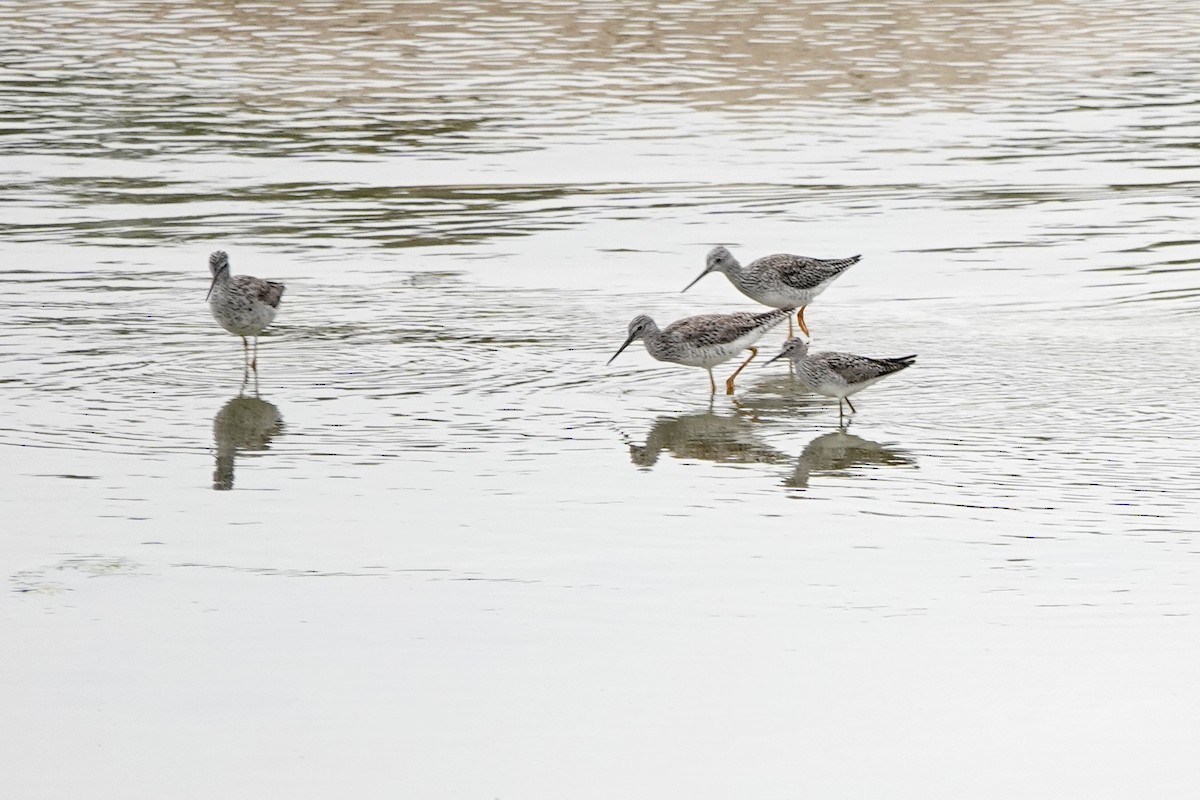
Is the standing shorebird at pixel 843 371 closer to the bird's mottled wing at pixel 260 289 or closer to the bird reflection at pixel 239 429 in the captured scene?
the bird reflection at pixel 239 429

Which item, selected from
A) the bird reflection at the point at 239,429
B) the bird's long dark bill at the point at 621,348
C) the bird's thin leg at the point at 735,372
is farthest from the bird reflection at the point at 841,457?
the bird reflection at the point at 239,429

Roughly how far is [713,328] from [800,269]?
202cm

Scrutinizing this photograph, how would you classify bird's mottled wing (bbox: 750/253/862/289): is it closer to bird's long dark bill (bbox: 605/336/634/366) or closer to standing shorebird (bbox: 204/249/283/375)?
bird's long dark bill (bbox: 605/336/634/366)

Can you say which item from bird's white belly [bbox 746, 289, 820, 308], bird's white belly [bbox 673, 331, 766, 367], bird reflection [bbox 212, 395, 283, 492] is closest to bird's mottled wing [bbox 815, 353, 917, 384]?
bird's white belly [bbox 673, 331, 766, 367]

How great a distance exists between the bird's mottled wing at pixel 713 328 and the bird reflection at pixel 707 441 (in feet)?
2.19

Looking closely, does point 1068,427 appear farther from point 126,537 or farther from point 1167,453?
point 126,537

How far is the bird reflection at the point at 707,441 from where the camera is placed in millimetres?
11562

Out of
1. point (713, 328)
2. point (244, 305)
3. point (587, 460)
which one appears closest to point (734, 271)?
point (713, 328)

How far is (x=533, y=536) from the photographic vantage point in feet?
31.7

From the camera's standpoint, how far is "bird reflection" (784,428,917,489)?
36.4 ft

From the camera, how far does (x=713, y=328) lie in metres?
13.5

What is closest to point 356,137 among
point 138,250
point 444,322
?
point 138,250

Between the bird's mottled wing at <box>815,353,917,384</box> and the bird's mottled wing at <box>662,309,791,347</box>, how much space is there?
3.92 feet

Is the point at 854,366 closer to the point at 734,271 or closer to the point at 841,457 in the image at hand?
the point at 841,457
